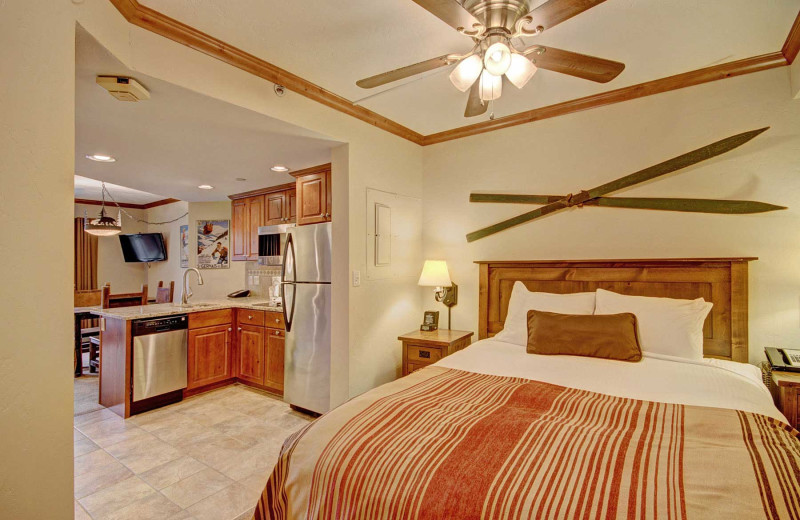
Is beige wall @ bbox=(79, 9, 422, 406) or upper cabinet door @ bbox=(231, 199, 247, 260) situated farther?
upper cabinet door @ bbox=(231, 199, 247, 260)

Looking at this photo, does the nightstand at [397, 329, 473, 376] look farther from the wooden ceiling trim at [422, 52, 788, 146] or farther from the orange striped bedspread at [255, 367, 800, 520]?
the wooden ceiling trim at [422, 52, 788, 146]

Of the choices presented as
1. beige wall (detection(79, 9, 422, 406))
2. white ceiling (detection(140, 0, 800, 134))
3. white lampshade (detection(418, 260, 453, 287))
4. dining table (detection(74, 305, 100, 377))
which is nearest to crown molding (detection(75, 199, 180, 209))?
dining table (detection(74, 305, 100, 377))

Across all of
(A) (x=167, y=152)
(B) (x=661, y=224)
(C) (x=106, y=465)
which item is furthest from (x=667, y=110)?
(C) (x=106, y=465)

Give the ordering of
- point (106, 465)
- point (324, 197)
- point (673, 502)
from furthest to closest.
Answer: point (324, 197) < point (106, 465) < point (673, 502)

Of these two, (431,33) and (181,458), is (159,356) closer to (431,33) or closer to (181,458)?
(181,458)

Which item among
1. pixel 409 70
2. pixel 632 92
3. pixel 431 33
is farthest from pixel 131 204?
pixel 632 92

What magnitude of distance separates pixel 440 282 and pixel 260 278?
286 cm

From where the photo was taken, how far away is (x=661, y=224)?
2.70m

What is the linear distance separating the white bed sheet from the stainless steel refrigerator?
4.40 ft

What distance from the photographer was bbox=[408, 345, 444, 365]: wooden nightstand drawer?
3143 mm

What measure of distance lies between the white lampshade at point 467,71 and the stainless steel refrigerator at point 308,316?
1.81 meters

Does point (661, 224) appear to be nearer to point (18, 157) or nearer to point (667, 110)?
point (667, 110)

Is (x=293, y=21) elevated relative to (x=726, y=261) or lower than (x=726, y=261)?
elevated

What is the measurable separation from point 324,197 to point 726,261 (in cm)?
314
